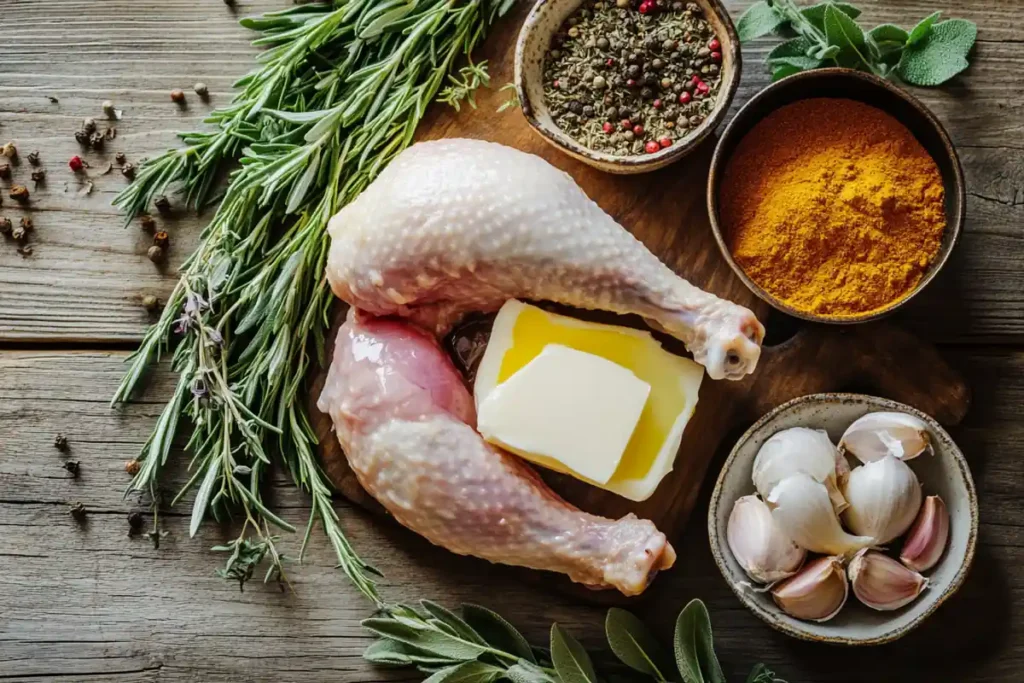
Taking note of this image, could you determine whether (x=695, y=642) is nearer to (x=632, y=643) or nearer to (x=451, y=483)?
(x=632, y=643)

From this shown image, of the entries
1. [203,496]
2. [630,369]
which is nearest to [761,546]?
[630,369]

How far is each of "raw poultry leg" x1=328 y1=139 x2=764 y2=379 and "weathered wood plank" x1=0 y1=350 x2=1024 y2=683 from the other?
0.34 metres

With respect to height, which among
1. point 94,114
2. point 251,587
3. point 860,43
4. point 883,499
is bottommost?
point 251,587

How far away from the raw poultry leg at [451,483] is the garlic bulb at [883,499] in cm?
28

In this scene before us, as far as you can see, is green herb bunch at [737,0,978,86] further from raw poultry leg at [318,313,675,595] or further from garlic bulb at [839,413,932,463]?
raw poultry leg at [318,313,675,595]

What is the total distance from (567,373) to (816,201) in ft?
1.43

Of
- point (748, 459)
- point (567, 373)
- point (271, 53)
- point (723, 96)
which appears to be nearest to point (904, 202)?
point (723, 96)

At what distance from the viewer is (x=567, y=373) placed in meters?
1.31

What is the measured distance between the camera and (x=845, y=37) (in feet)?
4.36

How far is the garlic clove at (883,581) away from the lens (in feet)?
4.17

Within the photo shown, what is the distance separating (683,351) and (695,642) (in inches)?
17.3

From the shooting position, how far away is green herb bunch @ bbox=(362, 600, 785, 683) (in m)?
1.27

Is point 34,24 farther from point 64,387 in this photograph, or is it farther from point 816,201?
point 816,201

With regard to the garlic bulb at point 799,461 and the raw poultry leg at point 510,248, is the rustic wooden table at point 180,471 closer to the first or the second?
the garlic bulb at point 799,461
